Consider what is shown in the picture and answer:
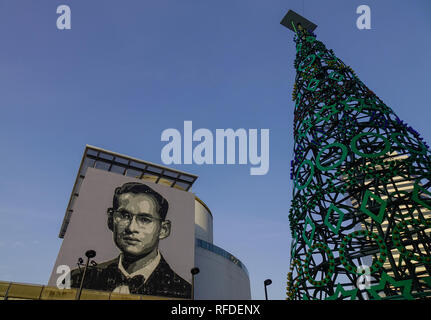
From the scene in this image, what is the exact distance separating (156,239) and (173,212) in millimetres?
4405

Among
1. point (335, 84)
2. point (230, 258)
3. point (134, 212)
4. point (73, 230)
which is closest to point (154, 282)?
point (134, 212)

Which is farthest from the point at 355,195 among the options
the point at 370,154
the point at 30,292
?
the point at 30,292

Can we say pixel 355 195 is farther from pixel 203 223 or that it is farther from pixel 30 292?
pixel 203 223

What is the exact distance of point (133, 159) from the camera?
123ft

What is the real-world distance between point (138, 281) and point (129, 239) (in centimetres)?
455

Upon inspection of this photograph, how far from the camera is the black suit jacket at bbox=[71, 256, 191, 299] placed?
2655cm

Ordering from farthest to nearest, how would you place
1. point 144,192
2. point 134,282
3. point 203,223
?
point 203,223, point 144,192, point 134,282

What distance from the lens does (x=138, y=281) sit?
28438 mm

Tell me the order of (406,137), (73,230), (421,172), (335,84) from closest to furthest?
(421,172)
(406,137)
(335,84)
(73,230)

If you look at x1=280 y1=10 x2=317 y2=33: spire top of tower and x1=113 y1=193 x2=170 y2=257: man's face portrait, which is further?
x1=113 y1=193 x2=170 y2=257: man's face portrait

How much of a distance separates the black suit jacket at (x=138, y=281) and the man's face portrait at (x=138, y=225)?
1962 millimetres

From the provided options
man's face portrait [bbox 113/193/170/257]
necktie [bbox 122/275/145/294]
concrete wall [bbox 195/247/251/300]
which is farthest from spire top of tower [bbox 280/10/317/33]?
concrete wall [bbox 195/247/251/300]

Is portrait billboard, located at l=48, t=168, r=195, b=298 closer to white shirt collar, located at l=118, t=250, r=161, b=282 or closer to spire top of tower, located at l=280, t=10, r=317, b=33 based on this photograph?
white shirt collar, located at l=118, t=250, r=161, b=282
